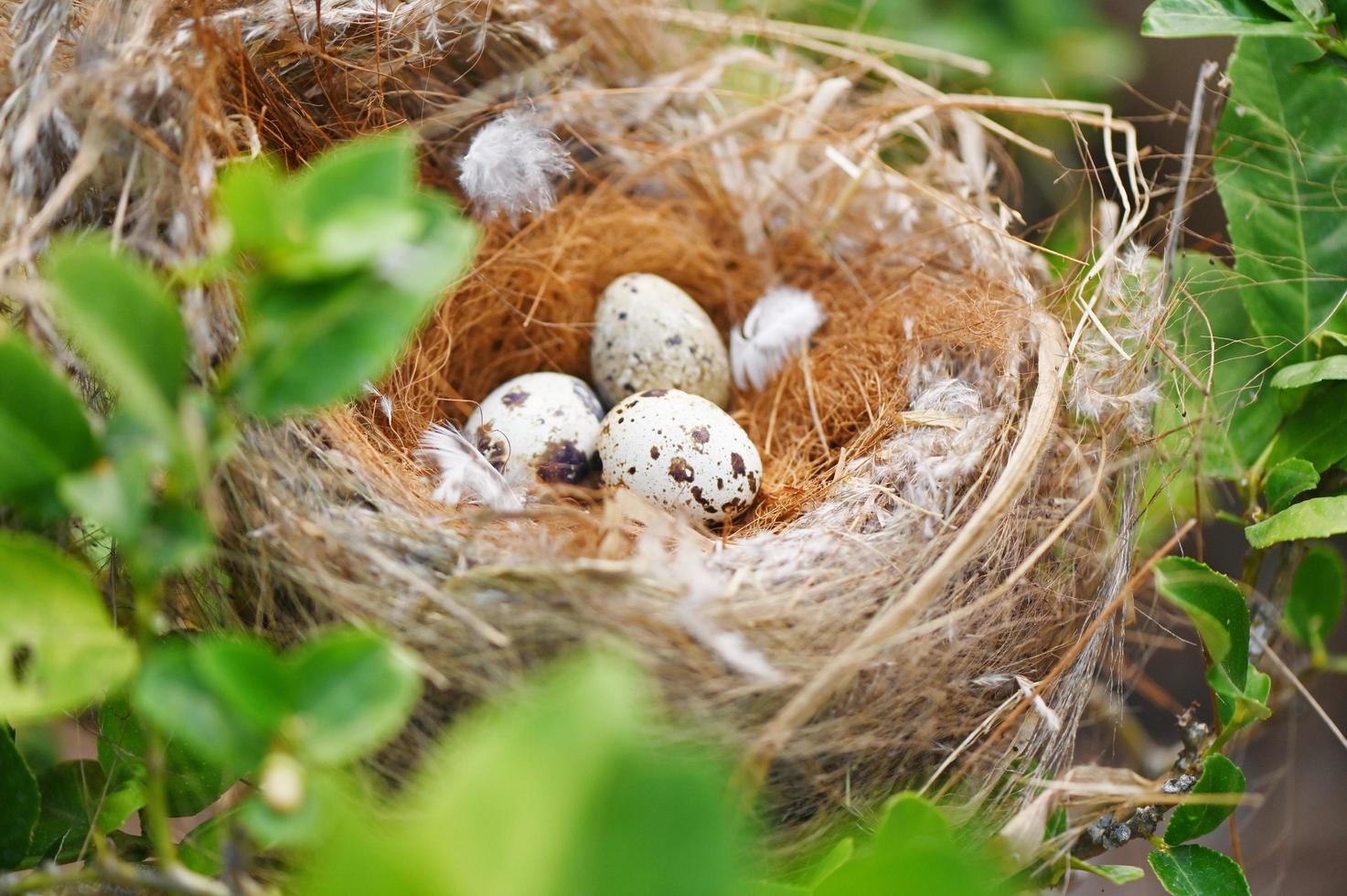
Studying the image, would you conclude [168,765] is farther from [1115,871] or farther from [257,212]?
[1115,871]

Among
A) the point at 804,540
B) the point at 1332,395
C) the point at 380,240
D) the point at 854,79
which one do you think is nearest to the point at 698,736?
the point at 804,540

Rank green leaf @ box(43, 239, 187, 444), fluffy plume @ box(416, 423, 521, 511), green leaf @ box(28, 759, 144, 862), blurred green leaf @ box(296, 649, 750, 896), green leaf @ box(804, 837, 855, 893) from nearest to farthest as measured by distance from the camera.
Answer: blurred green leaf @ box(296, 649, 750, 896) → green leaf @ box(43, 239, 187, 444) → green leaf @ box(804, 837, 855, 893) → green leaf @ box(28, 759, 144, 862) → fluffy plume @ box(416, 423, 521, 511)

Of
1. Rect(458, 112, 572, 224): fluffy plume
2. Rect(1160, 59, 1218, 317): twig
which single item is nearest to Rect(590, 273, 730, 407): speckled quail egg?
Rect(458, 112, 572, 224): fluffy plume

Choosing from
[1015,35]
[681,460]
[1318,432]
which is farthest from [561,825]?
[1015,35]

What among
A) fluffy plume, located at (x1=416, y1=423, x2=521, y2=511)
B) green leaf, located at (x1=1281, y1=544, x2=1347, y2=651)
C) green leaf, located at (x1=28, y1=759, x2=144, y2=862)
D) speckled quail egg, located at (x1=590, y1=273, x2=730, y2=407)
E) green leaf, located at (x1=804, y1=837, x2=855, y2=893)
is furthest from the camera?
speckled quail egg, located at (x1=590, y1=273, x2=730, y2=407)

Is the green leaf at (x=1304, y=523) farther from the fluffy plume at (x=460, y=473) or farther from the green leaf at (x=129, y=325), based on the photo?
the green leaf at (x=129, y=325)

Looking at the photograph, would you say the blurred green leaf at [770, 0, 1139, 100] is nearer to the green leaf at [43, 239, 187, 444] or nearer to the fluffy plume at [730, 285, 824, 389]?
the fluffy plume at [730, 285, 824, 389]
